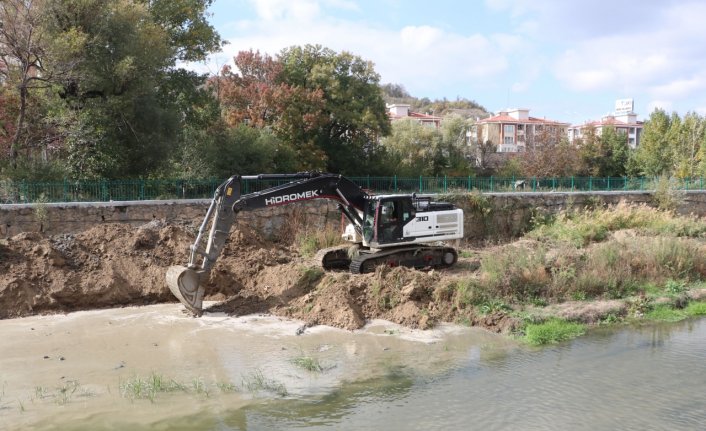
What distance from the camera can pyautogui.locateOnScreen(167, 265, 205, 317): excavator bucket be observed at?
1113 centimetres

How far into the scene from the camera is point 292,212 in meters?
17.4

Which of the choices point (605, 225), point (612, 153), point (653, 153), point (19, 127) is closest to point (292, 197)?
point (19, 127)

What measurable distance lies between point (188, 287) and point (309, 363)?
345 centimetres

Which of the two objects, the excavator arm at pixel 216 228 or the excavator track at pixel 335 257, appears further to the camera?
the excavator track at pixel 335 257

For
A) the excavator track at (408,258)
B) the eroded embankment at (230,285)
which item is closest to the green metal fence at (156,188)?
the eroded embankment at (230,285)

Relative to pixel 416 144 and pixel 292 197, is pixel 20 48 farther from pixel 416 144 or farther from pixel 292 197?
pixel 416 144

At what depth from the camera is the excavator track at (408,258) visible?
13555 mm

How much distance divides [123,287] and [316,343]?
4.94m

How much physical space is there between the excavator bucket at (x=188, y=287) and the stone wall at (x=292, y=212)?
15.0 feet

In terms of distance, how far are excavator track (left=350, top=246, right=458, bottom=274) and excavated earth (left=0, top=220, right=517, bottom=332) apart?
2.67 feet

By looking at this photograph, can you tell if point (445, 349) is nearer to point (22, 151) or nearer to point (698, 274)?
point (698, 274)

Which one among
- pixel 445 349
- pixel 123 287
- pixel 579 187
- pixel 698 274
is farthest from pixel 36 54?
pixel 579 187

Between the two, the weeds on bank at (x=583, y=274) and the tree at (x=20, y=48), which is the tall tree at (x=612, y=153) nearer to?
the weeds on bank at (x=583, y=274)

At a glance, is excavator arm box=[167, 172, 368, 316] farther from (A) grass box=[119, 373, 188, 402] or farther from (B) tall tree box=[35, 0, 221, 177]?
(B) tall tree box=[35, 0, 221, 177]
